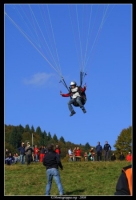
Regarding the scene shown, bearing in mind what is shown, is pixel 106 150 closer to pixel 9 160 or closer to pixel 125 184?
pixel 9 160

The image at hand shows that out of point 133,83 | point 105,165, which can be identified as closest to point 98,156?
point 105,165

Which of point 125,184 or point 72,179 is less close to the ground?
point 125,184

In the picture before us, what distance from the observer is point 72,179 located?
17.4m

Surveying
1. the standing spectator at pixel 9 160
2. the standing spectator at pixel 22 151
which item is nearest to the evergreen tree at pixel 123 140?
the standing spectator at pixel 9 160

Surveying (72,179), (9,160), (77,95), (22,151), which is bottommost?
(72,179)

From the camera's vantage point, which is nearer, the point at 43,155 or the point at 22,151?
the point at 22,151

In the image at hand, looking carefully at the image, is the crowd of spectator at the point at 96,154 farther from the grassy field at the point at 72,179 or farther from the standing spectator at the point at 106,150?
the grassy field at the point at 72,179

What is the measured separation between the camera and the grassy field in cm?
1508

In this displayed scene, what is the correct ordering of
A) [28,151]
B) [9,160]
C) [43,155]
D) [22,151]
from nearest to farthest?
[28,151]
[22,151]
[43,155]
[9,160]

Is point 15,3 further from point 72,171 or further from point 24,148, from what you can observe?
point 24,148

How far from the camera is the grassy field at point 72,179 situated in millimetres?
15084

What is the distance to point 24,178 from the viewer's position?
17875 millimetres

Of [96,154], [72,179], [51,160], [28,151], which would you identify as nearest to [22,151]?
[28,151]

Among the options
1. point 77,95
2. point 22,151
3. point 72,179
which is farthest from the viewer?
point 22,151
